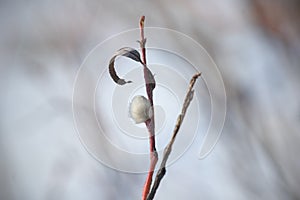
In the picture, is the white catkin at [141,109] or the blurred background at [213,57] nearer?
the white catkin at [141,109]

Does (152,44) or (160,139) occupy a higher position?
(152,44)

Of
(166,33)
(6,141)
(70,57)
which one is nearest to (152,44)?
(166,33)

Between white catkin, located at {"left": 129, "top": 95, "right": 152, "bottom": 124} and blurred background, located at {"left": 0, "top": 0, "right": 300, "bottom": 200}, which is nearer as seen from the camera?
white catkin, located at {"left": 129, "top": 95, "right": 152, "bottom": 124}

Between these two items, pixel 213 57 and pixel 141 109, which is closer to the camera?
pixel 141 109

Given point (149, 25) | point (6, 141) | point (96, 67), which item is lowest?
point (6, 141)

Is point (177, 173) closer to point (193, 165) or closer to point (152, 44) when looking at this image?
point (193, 165)

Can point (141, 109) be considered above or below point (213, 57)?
below

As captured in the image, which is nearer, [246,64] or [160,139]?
[160,139]
